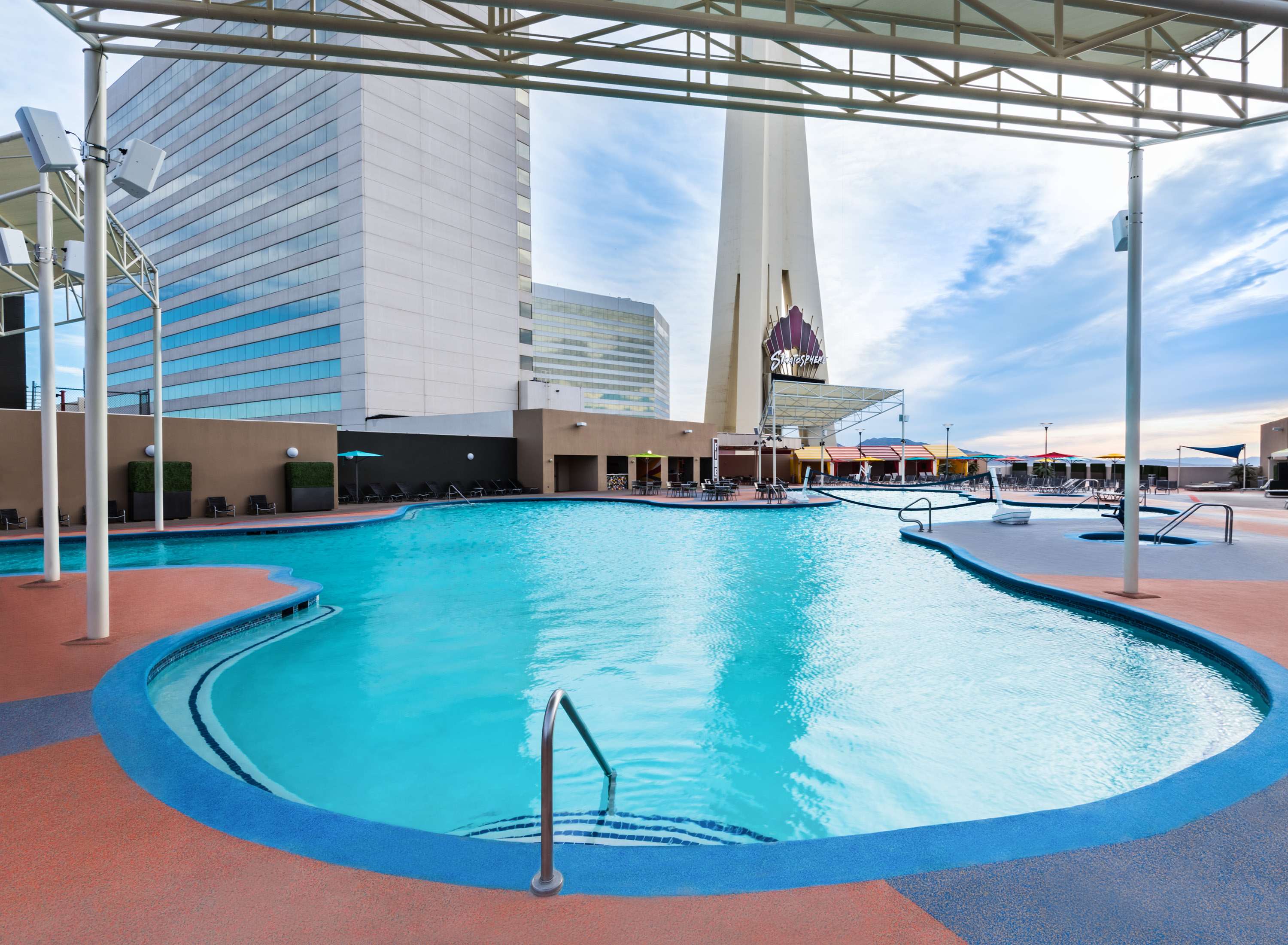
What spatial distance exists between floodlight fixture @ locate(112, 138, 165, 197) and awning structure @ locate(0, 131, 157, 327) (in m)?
2.36

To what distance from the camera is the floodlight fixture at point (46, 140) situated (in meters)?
4.54

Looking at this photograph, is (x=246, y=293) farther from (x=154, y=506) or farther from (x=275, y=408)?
(x=154, y=506)

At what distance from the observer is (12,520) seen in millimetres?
12148

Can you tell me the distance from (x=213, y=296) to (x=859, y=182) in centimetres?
4214

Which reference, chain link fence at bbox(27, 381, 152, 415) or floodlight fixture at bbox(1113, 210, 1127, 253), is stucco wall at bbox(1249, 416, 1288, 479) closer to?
floodlight fixture at bbox(1113, 210, 1127, 253)

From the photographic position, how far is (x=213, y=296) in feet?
120

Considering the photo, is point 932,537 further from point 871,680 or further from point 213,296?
point 213,296

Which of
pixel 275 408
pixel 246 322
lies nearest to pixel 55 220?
pixel 275 408

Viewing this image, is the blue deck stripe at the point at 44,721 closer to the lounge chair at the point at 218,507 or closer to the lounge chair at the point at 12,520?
the lounge chair at the point at 12,520

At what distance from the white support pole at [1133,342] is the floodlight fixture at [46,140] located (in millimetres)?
9456

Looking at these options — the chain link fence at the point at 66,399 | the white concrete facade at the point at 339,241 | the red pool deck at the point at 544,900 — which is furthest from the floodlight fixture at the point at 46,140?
the white concrete facade at the point at 339,241

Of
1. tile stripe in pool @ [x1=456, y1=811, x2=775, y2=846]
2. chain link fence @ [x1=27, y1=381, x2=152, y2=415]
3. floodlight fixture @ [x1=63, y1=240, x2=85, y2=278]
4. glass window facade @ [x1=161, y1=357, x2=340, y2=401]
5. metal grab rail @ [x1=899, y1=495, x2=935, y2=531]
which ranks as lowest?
tile stripe in pool @ [x1=456, y1=811, x2=775, y2=846]

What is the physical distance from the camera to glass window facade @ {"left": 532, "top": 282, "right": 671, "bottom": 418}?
253 feet

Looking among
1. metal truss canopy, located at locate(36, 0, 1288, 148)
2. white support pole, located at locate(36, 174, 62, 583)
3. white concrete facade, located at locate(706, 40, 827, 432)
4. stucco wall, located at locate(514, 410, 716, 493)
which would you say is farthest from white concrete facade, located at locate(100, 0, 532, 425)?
metal truss canopy, located at locate(36, 0, 1288, 148)
